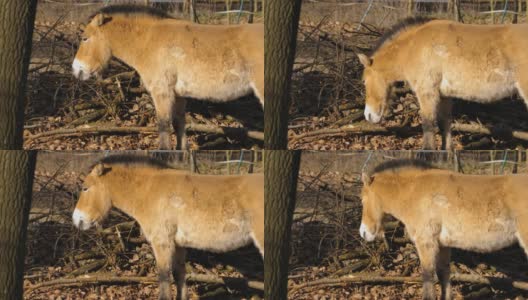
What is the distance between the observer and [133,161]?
7.46 metres

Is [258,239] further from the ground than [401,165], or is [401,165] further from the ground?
[401,165]

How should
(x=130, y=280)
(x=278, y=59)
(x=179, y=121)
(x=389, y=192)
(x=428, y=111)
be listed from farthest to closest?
(x=130, y=280), (x=389, y=192), (x=179, y=121), (x=428, y=111), (x=278, y=59)

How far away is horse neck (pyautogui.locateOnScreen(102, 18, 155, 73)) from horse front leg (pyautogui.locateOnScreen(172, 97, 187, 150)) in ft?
1.50

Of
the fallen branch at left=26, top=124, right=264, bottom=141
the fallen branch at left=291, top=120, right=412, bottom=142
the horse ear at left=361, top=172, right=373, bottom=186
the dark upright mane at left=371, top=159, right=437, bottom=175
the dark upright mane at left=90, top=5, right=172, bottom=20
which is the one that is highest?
the dark upright mane at left=90, top=5, right=172, bottom=20

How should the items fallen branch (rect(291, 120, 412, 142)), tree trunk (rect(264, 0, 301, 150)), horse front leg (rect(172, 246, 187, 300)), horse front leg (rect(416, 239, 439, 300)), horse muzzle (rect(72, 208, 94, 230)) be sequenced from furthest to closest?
horse muzzle (rect(72, 208, 94, 230)), fallen branch (rect(291, 120, 412, 142)), horse front leg (rect(172, 246, 187, 300)), horse front leg (rect(416, 239, 439, 300)), tree trunk (rect(264, 0, 301, 150))

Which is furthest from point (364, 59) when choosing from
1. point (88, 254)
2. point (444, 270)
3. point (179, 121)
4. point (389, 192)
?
point (88, 254)

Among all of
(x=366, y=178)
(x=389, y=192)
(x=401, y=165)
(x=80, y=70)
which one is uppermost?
(x=80, y=70)

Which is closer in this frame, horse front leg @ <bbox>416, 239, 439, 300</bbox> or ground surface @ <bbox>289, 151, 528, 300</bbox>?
horse front leg @ <bbox>416, 239, 439, 300</bbox>

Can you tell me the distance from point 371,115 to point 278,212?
109 centimetres

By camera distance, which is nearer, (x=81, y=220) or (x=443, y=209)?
(x=443, y=209)

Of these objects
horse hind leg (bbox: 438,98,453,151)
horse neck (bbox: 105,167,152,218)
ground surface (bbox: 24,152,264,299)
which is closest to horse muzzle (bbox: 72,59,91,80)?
ground surface (bbox: 24,152,264,299)

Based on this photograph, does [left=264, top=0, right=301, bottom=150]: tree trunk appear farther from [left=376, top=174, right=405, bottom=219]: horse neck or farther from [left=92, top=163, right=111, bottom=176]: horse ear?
[left=92, top=163, right=111, bottom=176]: horse ear

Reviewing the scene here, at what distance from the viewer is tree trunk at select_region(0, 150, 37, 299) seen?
7.39 metres

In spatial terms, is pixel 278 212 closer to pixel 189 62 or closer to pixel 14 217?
pixel 189 62
